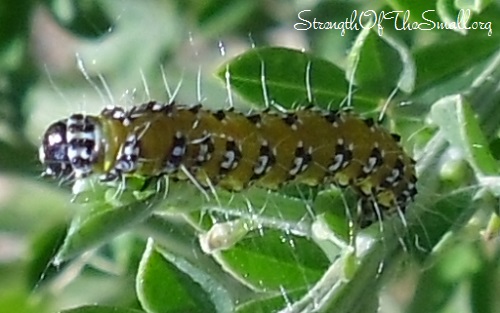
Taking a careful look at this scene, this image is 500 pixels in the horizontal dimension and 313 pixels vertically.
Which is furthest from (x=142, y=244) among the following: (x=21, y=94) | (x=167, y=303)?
(x=21, y=94)

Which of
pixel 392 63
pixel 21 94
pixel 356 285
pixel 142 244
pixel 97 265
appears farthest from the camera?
pixel 21 94

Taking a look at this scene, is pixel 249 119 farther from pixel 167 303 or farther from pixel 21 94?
pixel 21 94

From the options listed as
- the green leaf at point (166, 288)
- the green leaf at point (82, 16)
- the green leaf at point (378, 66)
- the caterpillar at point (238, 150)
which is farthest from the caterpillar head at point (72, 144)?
the green leaf at point (82, 16)

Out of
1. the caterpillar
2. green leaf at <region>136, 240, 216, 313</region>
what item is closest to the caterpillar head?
the caterpillar

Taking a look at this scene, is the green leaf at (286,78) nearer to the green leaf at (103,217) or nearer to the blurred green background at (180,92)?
the blurred green background at (180,92)

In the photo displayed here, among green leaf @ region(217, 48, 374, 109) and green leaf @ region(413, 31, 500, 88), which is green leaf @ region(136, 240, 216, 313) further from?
green leaf @ region(413, 31, 500, 88)

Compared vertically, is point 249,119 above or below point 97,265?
above
